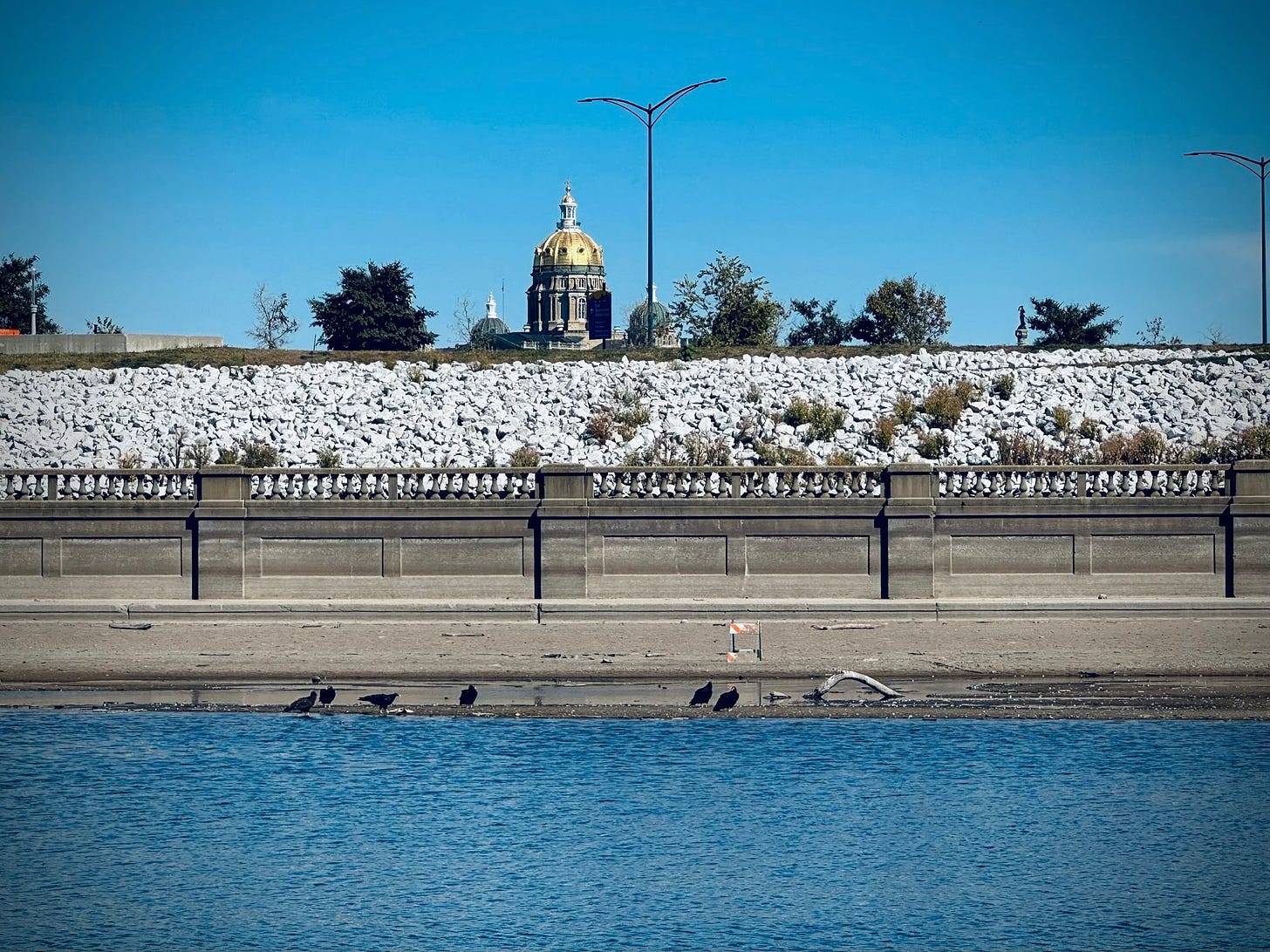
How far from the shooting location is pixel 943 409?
44.0 m

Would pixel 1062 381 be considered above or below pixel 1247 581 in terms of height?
above

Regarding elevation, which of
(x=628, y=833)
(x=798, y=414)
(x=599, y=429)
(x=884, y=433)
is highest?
(x=798, y=414)

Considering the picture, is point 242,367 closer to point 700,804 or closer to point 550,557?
point 550,557

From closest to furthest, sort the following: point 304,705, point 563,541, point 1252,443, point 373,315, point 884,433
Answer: point 304,705, point 563,541, point 1252,443, point 884,433, point 373,315

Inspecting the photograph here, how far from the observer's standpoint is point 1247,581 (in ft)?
103

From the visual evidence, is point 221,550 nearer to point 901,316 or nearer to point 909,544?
point 909,544

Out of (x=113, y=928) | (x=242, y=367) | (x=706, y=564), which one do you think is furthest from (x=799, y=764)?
(x=242, y=367)

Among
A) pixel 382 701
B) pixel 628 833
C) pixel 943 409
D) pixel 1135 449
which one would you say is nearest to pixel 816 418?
pixel 943 409

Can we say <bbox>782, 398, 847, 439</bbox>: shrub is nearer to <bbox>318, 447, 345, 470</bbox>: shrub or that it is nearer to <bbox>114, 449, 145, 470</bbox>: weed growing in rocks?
<bbox>318, 447, 345, 470</bbox>: shrub

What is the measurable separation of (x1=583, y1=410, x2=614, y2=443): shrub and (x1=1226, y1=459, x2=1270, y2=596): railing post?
16.3 m

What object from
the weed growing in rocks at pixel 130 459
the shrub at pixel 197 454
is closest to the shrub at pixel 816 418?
the shrub at pixel 197 454

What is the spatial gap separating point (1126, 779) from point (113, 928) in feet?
36.4

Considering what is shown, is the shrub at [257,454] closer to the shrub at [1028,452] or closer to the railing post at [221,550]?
the railing post at [221,550]

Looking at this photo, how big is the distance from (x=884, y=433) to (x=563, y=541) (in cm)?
1302
